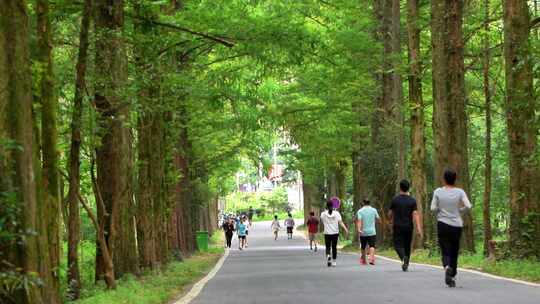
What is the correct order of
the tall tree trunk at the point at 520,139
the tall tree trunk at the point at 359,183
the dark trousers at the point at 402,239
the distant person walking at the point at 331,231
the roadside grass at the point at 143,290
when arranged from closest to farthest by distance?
the roadside grass at the point at 143,290
the tall tree trunk at the point at 520,139
the dark trousers at the point at 402,239
the distant person walking at the point at 331,231
the tall tree trunk at the point at 359,183

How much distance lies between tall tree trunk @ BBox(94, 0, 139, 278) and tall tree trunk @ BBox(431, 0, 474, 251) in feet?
27.0

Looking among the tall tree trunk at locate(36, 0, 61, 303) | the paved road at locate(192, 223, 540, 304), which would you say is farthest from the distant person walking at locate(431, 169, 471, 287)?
the tall tree trunk at locate(36, 0, 61, 303)

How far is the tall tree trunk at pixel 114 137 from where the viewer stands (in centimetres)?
1534

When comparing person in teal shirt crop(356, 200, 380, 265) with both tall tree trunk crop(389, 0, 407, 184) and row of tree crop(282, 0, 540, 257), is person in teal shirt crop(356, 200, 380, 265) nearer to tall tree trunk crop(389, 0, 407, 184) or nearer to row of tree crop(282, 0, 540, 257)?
row of tree crop(282, 0, 540, 257)

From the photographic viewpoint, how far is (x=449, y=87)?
73.9 ft

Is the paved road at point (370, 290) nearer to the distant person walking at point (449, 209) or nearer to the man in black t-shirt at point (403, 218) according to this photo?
the distant person walking at point (449, 209)

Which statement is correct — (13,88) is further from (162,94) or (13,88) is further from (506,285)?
(162,94)

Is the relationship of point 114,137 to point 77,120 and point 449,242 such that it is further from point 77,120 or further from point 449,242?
point 449,242

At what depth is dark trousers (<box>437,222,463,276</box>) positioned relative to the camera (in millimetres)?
13258

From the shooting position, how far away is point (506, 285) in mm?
13023

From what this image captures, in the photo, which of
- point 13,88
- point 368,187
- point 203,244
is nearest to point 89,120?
point 13,88

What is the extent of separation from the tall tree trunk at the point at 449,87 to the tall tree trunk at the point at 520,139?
4.14m

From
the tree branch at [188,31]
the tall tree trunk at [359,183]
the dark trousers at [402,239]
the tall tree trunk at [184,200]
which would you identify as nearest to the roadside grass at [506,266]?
the dark trousers at [402,239]

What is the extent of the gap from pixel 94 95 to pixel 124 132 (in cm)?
Answer: 146
